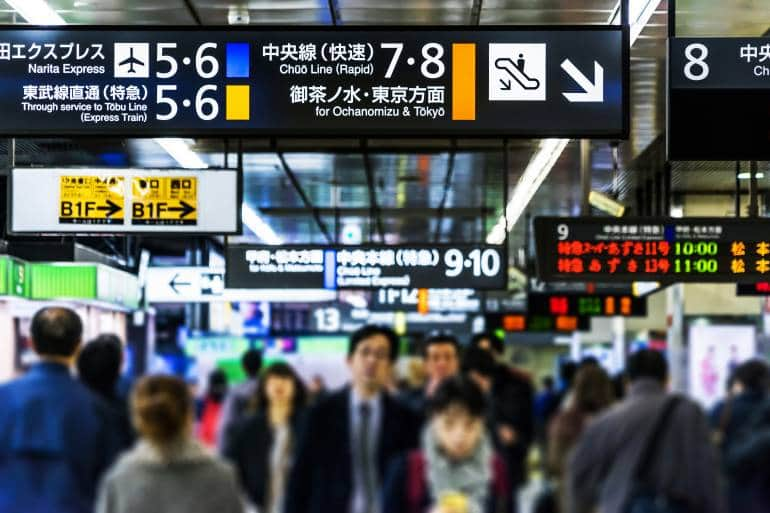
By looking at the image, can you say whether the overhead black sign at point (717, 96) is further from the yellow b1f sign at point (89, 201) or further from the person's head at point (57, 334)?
the person's head at point (57, 334)

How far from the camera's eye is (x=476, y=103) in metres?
10.2

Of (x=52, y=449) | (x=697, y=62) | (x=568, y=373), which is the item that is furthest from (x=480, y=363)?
(x=697, y=62)

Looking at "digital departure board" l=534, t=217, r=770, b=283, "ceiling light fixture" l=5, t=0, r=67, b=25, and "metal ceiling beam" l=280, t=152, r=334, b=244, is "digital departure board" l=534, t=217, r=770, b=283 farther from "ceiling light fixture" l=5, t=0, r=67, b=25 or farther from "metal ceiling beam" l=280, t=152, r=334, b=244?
"metal ceiling beam" l=280, t=152, r=334, b=244

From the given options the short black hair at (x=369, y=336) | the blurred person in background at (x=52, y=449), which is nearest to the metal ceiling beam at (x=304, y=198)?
the blurred person in background at (x=52, y=449)

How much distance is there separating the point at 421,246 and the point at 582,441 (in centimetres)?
1120

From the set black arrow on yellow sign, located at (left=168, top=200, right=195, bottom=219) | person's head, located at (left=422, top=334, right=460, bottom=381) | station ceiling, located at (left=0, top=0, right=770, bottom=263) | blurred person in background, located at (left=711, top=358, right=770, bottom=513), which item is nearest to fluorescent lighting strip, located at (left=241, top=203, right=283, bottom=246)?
station ceiling, located at (left=0, top=0, right=770, bottom=263)

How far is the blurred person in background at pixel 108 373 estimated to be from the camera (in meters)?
5.21

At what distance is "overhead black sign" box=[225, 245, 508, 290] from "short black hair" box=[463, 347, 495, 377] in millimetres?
10272

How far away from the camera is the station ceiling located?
13.3 m

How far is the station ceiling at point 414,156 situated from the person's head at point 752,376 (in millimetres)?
7698

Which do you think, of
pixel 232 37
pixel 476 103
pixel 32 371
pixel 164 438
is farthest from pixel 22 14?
pixel 164 438

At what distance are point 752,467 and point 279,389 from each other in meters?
2.02

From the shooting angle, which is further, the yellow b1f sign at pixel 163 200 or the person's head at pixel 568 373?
the yellow b1f sign at pixel 163 200

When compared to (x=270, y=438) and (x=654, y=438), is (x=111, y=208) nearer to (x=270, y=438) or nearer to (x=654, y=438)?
(x=270, y=438)
